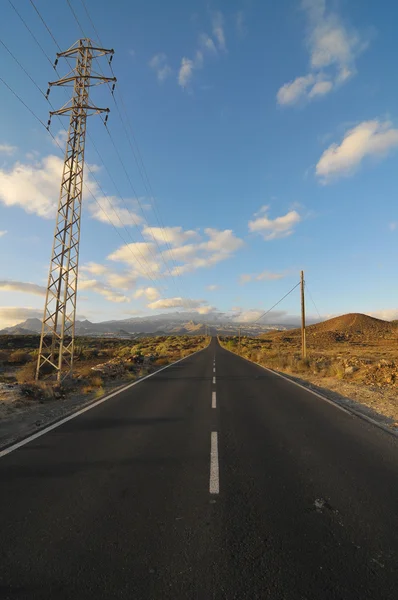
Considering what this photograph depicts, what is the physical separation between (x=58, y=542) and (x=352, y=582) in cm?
296

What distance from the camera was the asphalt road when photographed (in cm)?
280

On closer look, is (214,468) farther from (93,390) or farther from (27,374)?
(27,374)

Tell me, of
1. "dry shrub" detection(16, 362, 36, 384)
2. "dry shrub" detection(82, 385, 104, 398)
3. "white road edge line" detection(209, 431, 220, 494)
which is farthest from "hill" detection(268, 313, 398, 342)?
"white road edge line" detection(209, 431, 220, 494)

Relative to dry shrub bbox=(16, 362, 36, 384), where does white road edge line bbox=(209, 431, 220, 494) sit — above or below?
above

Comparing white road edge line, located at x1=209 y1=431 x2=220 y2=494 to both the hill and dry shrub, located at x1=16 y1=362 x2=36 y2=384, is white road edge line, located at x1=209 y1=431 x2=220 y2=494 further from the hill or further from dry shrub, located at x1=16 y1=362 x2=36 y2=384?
the hill

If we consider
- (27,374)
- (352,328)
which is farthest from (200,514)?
(352,328)

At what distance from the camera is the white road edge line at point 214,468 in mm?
4590

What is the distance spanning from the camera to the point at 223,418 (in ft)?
29.0

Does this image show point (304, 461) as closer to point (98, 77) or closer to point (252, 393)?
point (252, 393)

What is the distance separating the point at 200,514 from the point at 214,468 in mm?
1450

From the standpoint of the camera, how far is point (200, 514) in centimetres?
391

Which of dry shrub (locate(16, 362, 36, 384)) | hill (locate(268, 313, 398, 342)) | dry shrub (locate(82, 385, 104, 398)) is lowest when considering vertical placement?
dry shrub (locate(16, 362, 36, 384))

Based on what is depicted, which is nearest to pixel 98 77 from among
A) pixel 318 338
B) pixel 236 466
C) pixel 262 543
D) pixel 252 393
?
pixel 252 393

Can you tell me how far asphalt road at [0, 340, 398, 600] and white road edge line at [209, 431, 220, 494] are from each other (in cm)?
3
